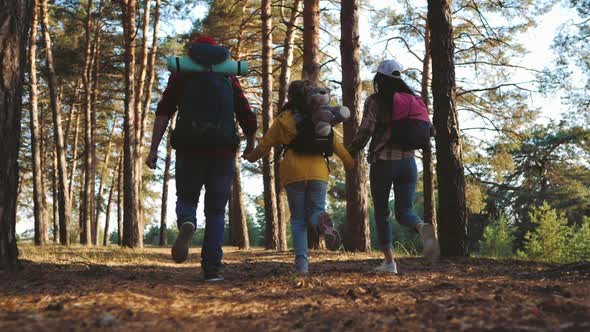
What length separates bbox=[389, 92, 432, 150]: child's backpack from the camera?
4.82 m

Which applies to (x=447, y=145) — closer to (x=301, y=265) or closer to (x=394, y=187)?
(x=394, y=187)

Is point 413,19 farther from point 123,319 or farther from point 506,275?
point 123,319

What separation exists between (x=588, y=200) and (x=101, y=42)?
1107 inches

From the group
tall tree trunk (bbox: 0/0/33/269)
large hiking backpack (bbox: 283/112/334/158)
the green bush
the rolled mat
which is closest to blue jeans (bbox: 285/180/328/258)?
large hiking backpack (bbox: 283/112/334/158)

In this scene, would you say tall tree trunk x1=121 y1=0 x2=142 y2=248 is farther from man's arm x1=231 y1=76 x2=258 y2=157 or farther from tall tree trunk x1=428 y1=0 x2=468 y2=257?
man's arm x1=231 y1=76 x2=258 y2=157

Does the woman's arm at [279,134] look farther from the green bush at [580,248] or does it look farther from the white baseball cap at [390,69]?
the green bush at [580,248]

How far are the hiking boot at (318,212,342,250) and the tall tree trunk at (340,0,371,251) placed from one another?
15.9ft

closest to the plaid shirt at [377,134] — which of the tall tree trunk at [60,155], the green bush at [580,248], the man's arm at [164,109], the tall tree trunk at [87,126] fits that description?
the man's arm at [164,109]

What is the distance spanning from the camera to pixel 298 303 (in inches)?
133

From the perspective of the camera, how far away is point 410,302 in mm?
3295

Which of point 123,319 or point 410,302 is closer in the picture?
point 123,319

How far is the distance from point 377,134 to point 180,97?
6.00 feet

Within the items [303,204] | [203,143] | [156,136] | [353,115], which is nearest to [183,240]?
[203,143]

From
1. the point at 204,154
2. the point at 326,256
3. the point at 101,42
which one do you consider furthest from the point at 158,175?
the point at 204,154
